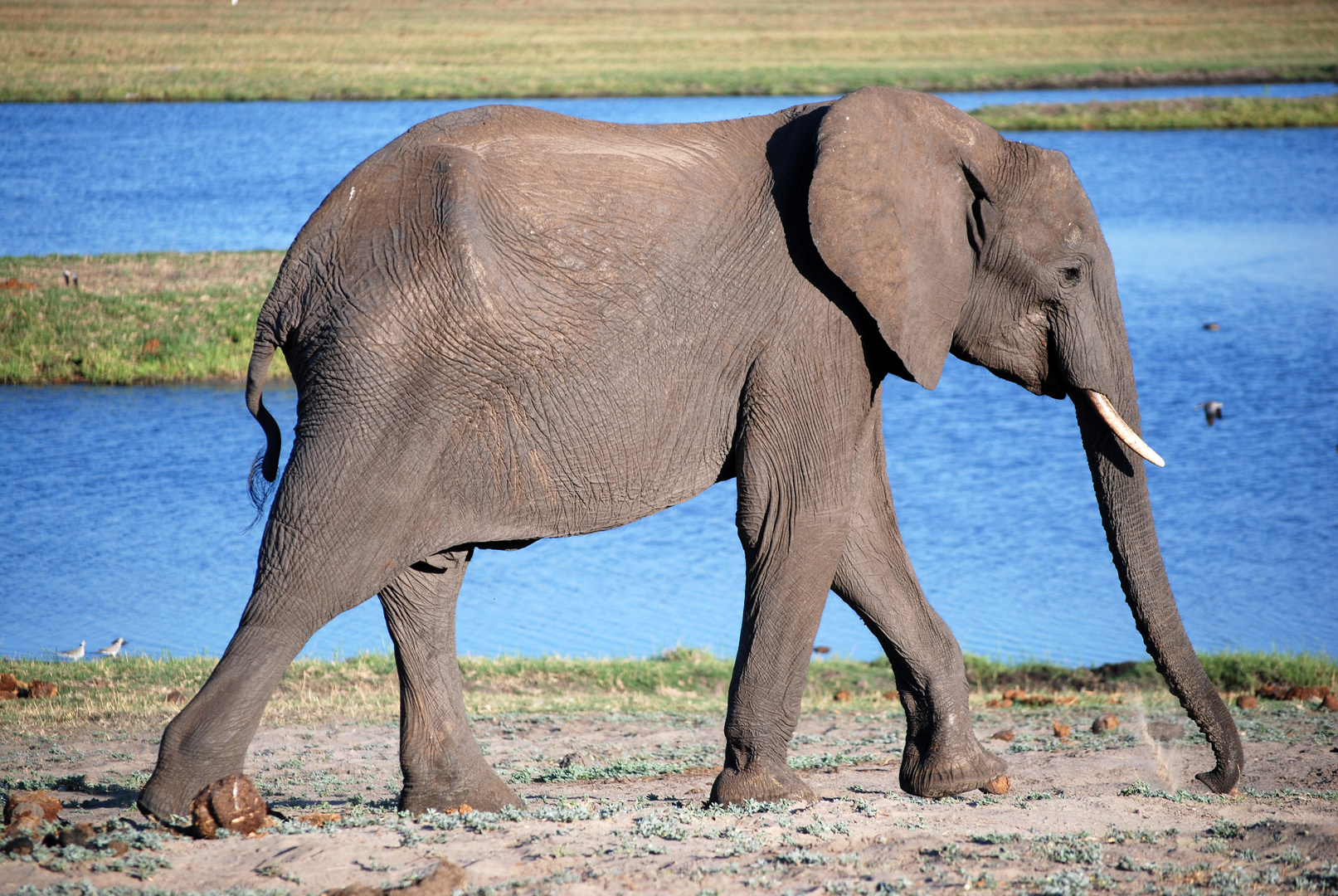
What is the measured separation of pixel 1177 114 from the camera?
1598 inches

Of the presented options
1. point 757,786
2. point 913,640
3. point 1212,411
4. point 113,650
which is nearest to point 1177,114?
point 1212,411

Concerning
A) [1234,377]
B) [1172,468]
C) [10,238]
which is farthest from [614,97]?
[1172,468]

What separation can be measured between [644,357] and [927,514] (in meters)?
8.98

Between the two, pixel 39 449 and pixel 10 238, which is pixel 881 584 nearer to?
pixel 39 449

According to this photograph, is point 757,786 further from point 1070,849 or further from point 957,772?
point 1070,849

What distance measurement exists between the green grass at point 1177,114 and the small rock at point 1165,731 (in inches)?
1235

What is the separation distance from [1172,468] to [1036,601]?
179 inches

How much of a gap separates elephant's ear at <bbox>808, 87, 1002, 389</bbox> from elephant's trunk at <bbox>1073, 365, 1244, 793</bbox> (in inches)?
32.4

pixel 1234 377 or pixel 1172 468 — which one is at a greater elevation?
pixel 1234 377

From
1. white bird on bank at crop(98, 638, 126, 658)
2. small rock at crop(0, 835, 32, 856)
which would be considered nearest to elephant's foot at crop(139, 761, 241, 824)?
small rock at crop(0, 835, 32, 856)

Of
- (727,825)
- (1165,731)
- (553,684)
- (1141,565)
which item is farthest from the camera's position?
(553,684)

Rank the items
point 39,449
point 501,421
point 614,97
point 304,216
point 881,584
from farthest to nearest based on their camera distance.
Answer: point 614,97 < point 304,216 < point 39,449 < point 881,584 < point 501,421

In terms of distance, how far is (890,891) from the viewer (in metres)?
4.70

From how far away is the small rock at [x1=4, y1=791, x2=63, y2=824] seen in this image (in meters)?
5.47
